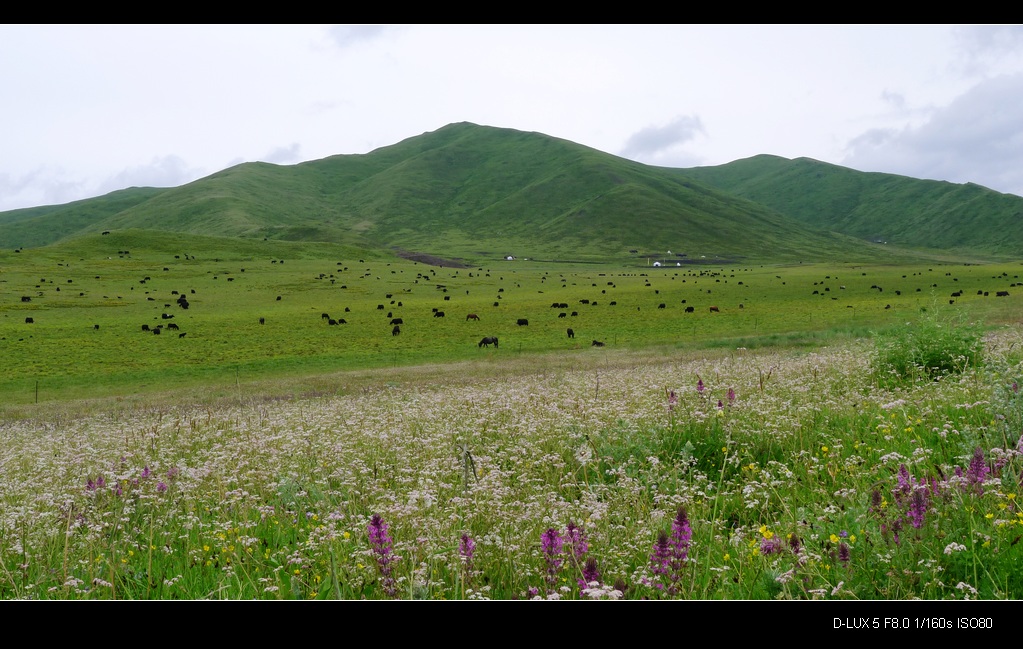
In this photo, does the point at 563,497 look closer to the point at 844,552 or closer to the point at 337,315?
the point at 844,552

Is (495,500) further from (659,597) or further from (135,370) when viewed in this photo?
(135,370)

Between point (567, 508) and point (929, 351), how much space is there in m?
12.4

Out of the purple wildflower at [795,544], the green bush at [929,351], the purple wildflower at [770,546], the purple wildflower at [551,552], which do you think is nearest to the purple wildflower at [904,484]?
the purple wildflower at [795,544]

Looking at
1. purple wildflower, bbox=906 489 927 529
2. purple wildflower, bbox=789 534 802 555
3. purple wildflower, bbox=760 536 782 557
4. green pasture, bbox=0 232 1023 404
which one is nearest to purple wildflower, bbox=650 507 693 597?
purple wildflower, bbox=760 536 782 557

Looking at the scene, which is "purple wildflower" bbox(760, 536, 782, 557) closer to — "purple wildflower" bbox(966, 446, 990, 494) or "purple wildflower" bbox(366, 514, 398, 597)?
"purple wildflower" bbox(966, 446, 990, 494)

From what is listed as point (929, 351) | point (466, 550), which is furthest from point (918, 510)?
point (929, 351)

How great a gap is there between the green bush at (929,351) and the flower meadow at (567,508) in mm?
3417

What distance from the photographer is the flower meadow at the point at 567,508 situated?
12.7 ft

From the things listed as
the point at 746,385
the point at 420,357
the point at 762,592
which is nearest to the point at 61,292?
the point at 420,357

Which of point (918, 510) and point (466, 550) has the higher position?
point (918, 510)

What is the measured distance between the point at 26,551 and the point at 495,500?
149 inches

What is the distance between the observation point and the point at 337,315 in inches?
2459

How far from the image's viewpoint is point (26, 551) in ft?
16.6

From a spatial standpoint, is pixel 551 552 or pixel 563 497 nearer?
pixel 551 552
